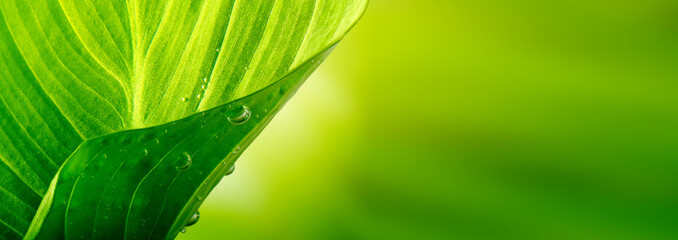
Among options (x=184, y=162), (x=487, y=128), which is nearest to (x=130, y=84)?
(x=184, y=162)

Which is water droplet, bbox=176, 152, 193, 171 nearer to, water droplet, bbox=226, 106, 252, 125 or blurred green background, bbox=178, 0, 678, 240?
water droplet, bbox=226, 106, 252, 125

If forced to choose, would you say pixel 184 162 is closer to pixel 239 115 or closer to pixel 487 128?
pixel 239 115

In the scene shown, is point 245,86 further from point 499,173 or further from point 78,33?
point 499,173

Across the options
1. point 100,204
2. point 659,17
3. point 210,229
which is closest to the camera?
point 100,204

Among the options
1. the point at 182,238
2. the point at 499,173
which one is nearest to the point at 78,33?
the point at 499,173

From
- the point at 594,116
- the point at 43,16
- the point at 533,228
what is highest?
the point at 594,116

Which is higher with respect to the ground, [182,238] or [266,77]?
[182,238]

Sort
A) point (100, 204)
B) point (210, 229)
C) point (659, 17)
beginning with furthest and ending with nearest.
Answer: point (210, 229)
point (659, 17)
point (100, 204)

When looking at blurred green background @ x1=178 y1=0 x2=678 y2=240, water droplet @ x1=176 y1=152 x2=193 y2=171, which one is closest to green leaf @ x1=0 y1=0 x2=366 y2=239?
water droplet @ x1=176 y1=152 x2=193 y2=171
